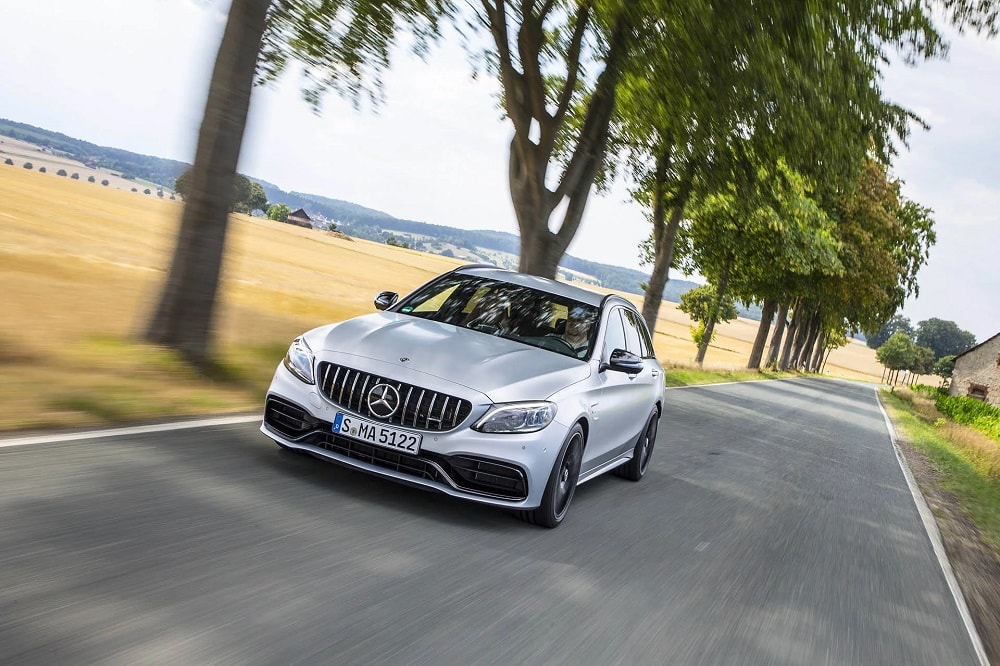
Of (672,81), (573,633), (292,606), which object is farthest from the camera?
(672,81)

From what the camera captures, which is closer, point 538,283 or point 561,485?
point 561,485

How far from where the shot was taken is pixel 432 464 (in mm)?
5480

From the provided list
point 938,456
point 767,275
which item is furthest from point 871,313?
point 938,456

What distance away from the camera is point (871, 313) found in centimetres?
5803

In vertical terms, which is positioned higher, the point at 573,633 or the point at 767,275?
the point at 767,275

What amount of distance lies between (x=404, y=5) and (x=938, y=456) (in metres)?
14.3

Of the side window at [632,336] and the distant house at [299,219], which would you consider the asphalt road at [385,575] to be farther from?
the distant house at [299,219]

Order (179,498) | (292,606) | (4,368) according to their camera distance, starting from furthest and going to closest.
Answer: (4,368)
(179,498)
(292,606)

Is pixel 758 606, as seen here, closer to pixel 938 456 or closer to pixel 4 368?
pixel 4 368

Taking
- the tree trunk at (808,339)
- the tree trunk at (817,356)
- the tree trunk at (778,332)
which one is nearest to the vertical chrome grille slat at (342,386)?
the tree trunk at (778,332)

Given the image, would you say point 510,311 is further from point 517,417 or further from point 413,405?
point 413,405

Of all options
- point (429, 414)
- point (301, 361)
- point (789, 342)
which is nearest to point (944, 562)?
point (429, 414)

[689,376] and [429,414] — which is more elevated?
[429,414]

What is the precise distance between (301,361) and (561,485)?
6.09 ft
